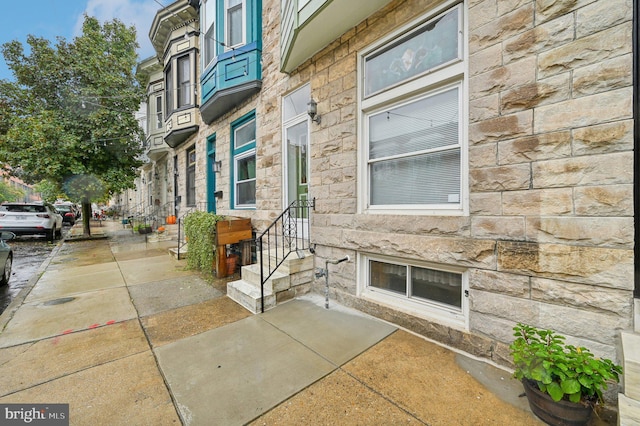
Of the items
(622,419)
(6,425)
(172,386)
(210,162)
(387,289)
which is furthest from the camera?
(210,162)

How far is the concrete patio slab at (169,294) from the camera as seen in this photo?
3.70m

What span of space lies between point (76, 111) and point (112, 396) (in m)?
11.1

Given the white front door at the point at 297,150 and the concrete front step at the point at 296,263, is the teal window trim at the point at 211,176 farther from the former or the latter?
the concrete front step at the point at 296,263

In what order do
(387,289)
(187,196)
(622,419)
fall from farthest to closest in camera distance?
1. (187,196)
2. (387,289)
3. (622,419)

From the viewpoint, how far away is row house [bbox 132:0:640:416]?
1.86 m

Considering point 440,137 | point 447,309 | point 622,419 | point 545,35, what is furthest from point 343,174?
point 622,419

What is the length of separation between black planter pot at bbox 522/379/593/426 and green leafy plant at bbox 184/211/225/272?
4901 millimetres

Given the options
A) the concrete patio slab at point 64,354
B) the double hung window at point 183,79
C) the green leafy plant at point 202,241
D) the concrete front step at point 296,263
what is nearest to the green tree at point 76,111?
the double hung window at point 183,79

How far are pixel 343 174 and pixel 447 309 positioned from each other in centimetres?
197

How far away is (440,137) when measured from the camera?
2.77 m

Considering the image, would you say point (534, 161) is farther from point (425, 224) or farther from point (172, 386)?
point (172, 386)

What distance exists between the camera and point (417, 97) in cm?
295

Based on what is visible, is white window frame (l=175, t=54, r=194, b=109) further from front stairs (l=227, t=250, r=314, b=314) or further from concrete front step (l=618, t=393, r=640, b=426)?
concrete front step (l=618, t=393, r=640, b=426)

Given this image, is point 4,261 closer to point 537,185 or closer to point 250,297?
point 250,297
